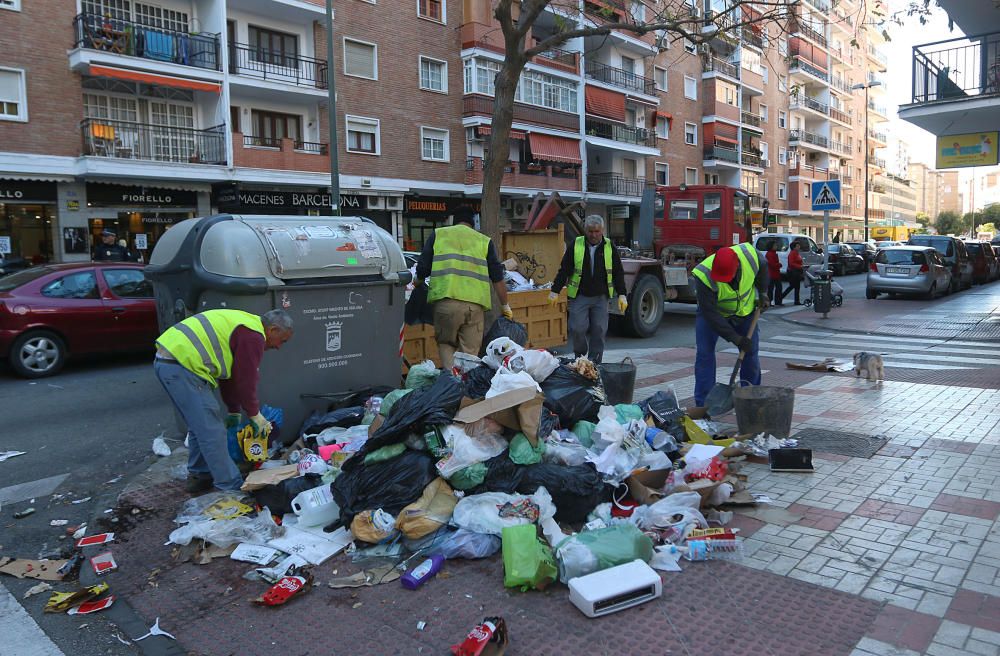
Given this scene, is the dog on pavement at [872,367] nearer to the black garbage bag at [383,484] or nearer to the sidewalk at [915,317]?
the sidewalk at [915,317]

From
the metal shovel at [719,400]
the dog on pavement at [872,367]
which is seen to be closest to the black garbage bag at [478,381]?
the metal shovel at [719,400]

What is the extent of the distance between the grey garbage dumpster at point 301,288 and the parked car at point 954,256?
2009 centimetres

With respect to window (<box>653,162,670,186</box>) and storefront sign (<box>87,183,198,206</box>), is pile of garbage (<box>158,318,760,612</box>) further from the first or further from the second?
window (<box>653,162,670,186</box>)

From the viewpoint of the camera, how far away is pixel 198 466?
193 inches

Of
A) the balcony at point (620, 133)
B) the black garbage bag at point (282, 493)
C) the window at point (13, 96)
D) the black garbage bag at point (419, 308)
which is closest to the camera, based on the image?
the black garbage bag at point (282, 493)

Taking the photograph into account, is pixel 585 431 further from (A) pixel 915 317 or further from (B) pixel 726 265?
(A) pixel 915 317

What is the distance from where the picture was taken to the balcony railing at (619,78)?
1315 inches

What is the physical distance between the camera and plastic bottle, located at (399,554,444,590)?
11.4 feet

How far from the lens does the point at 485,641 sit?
285 cm

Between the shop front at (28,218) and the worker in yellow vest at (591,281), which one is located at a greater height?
the shop front at (28,218)

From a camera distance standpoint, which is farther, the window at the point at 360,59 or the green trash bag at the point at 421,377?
the window at the point at 360,59

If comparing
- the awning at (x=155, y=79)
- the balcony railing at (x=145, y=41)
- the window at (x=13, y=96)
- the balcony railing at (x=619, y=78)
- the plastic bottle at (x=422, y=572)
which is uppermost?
the balcony railing at (x=619, y=78)

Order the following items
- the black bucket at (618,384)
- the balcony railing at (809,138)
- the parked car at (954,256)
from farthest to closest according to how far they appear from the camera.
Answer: the balcony railing at (809,138)
the parked car at (954,256)
the black bucket at (618,384)

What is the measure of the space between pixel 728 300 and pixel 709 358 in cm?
58
